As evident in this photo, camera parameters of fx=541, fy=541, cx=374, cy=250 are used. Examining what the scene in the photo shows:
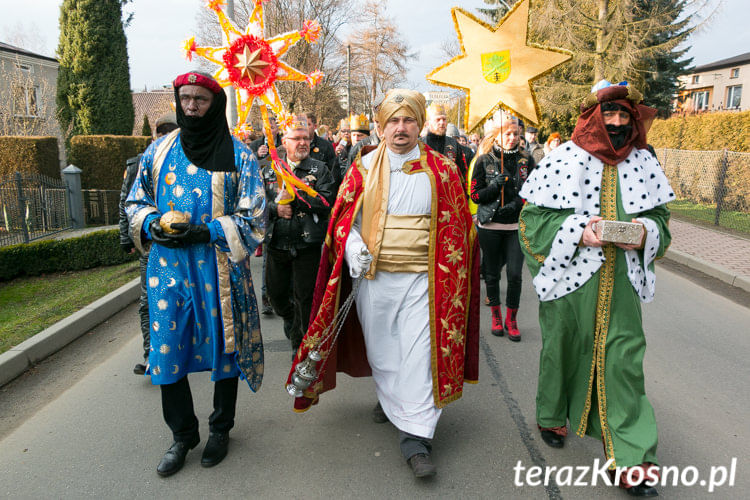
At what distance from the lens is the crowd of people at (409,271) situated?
2.94 meters

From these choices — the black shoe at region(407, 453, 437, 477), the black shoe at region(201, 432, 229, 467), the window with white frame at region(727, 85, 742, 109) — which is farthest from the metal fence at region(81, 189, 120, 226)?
the window with white frame at region(727, 85, 742, 109)

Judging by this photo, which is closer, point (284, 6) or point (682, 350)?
point (682, 350)

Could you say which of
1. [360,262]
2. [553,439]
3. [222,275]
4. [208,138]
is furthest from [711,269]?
[208,138]

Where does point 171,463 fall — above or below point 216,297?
below

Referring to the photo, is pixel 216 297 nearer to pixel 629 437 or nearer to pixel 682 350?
pixel 629 437

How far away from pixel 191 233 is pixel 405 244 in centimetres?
119

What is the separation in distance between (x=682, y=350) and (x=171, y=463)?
4472 millimetres

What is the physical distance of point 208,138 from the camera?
3000 mm

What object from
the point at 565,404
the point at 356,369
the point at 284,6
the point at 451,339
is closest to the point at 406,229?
the point at 451,339

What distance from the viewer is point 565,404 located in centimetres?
325

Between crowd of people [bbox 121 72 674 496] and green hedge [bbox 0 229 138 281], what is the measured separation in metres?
5.78

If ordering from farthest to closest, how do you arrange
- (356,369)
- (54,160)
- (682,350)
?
(54,160)
(682,350)
(356,369)

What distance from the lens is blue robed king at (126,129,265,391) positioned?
295 centimetres

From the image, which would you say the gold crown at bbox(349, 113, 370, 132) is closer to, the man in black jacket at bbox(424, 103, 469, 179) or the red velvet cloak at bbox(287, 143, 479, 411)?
the man in black jacket at bbox(424, 103, 469, 179)
